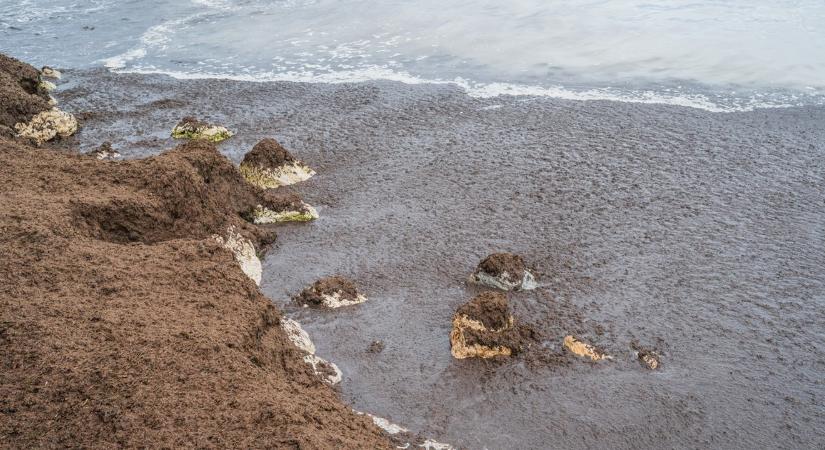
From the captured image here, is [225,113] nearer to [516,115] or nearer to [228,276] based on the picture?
[516,115]

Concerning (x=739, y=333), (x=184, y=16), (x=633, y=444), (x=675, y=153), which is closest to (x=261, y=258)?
(x=633, y=444)

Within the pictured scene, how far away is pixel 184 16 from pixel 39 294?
45.3ft

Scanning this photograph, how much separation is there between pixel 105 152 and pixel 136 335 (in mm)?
5952

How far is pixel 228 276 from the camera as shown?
5227mm

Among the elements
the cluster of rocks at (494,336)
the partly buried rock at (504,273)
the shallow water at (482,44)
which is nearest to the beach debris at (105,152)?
the shallow water at (482,44)

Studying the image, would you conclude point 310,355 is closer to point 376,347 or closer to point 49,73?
point 376,347

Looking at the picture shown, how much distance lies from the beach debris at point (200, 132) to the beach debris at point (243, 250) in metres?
3.34

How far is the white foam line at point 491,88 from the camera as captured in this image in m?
10.3

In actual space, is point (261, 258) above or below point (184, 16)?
below

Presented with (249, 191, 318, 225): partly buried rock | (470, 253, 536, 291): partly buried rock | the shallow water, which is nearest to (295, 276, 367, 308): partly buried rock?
(470, 253, 536, 291): partly buried rock

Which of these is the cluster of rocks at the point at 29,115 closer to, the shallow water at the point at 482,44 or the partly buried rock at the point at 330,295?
the shallow water at the point at 482,44

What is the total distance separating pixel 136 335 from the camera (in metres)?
4.18

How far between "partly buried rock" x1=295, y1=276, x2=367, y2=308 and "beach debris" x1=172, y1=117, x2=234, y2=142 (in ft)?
14.6

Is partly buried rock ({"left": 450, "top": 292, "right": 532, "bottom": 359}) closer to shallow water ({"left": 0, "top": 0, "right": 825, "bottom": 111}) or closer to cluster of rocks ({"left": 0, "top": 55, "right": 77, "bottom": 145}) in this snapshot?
shallow water ({"left": 0, "top": 0, "right": 825, "bottom": 111})
